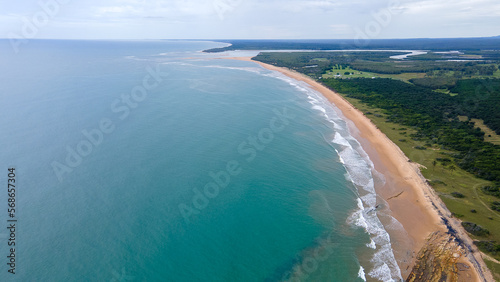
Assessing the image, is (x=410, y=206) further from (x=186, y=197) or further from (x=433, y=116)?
(x=433, y=116)

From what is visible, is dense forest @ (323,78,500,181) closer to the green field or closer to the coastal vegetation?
the coastal vegetation

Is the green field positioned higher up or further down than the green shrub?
further down

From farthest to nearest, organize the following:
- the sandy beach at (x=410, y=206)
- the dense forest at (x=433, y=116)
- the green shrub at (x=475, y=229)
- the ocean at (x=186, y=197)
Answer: the dense forest at (x=433, y=116)
the green shrub at (x=475, y=229)
the sandy beach at (x=410, y=206)
the ocean at (x=186, y=197)

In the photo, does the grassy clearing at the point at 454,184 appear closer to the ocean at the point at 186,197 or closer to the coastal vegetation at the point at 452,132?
the coastal vegetation at the point at 452,132

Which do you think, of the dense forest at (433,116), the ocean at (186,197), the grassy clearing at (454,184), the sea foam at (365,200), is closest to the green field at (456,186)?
the grassy clearing at (454,184)

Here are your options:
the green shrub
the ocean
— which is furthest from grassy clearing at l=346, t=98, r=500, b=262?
the ocean

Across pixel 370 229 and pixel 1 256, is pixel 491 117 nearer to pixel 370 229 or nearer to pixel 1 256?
pixel 370 229

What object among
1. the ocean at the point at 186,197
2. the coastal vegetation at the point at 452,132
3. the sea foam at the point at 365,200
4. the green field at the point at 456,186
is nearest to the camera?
the sea foam at the point at 365,200
